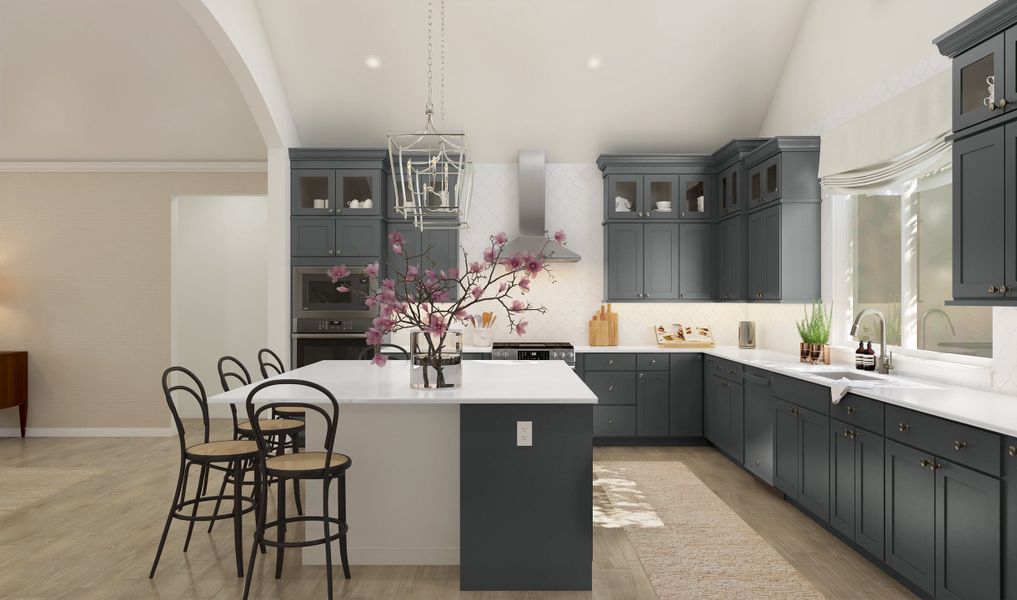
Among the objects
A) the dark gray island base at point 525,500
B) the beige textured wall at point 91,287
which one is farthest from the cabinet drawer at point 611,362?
the beige textured wall at point 91,287

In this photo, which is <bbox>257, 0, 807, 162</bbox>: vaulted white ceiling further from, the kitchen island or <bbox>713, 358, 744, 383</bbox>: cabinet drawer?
the kitchen island

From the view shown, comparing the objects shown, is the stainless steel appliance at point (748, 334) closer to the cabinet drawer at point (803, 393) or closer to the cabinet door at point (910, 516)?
the cabinet drawer at point (803, 393)

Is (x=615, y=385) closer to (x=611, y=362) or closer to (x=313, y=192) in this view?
(x=611, y=362)

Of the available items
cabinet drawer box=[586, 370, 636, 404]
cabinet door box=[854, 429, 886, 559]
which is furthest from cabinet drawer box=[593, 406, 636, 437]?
cabinet door box=[854, 429, 886, 559]

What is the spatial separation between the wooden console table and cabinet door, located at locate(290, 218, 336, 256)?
3138 millimetres

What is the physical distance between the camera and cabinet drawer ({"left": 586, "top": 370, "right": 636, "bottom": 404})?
637 cm

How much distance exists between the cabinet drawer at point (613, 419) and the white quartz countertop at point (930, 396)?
58.1 inches

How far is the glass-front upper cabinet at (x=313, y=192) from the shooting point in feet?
21.0

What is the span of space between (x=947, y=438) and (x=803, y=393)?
55.1 inches

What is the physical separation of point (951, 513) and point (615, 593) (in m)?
1.49

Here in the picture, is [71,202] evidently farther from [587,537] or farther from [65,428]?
[587,537]

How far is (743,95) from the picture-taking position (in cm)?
641

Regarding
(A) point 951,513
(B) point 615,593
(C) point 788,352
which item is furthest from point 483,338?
(A) point 951,513

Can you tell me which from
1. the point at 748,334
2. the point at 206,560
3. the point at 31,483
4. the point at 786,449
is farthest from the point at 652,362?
the point at 31,483
